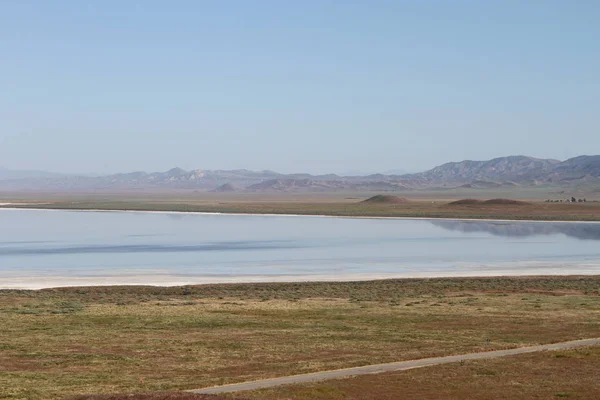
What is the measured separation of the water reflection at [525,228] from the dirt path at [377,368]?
187 ft

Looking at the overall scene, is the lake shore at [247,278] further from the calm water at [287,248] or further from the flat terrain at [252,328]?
the flat terrain at [252,328]

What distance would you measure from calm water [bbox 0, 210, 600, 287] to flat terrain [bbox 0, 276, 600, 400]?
847cm

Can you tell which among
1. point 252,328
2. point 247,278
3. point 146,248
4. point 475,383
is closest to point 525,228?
point 146,248

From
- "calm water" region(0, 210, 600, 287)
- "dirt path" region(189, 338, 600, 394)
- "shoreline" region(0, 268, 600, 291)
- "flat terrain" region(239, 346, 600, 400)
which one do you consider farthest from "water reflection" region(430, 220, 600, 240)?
"flat terrain" region(239, 346, 600, 400)

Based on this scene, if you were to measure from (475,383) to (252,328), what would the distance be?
447 inches

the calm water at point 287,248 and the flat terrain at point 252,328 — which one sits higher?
the calm water at point 287,248

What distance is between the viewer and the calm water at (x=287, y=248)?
54.3m

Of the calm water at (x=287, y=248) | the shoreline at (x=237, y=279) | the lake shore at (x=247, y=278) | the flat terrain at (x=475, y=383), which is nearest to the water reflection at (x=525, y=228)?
the calm water at (x=287, y=248)

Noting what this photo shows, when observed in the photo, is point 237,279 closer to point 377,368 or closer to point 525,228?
point 377,368

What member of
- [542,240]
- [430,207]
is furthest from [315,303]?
[430,207]

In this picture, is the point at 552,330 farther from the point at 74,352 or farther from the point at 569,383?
the point at 74,352

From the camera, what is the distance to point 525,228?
97.1m

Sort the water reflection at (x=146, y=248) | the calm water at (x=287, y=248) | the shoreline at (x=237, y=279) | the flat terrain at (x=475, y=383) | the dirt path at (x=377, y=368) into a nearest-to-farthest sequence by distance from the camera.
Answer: the flat terrain at (x=475, y=383)
the dirt path at (x=377, y=368)
the shoreline at (x=237, y=279)
the calm water at (x=287, y=248)
the water reflection at (x=146, y=248)

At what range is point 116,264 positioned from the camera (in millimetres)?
56750
